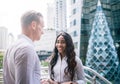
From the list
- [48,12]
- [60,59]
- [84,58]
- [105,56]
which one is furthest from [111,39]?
[60,59]

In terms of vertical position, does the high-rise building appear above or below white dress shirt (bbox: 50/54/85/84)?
above

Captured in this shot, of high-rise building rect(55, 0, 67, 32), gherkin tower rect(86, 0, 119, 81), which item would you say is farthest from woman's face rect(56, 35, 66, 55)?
high-rise building rect(55, 0, 67, 32)

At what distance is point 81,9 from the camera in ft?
30.8

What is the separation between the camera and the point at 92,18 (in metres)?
9.47

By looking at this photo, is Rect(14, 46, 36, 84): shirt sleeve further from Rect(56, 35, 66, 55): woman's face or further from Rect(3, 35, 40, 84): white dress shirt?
Rect(56, 35, 66, 55): woman's face

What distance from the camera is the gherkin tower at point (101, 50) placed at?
29.1 feet

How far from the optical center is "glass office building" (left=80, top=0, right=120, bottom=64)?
29.4ft

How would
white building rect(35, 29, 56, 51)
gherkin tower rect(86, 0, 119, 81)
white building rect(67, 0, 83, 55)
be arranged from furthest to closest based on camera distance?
1. white building rect(67, 0, 83, 55)
2. white building rect(35, 29, 56, 51)
3. gherkin tower rect(86, 0, 119, 81)

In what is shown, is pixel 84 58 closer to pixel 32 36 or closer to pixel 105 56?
pixel 105 56

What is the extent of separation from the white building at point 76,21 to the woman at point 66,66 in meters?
7.71

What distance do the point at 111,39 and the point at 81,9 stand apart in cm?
160

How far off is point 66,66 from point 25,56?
0.55m

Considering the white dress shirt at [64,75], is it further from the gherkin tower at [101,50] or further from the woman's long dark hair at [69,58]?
the gherkin tower at [101,50]

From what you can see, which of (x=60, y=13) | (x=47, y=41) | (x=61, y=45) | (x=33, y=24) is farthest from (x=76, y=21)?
(x=33, y=24)
